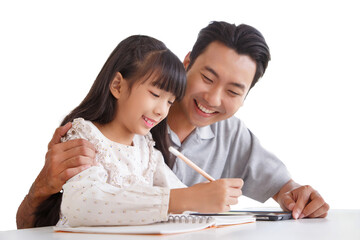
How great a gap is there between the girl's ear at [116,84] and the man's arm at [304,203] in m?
0.64

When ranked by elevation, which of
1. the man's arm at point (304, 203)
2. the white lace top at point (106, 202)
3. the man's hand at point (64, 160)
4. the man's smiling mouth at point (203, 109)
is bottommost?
the man's arm at point (304, 203)

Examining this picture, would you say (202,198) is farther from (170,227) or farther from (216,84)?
(216,84)

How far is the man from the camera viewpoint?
159 centimetres

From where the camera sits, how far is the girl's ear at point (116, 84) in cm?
133

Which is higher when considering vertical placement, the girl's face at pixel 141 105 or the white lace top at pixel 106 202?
the girl's face at pixel 141 105

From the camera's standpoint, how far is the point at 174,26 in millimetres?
3668

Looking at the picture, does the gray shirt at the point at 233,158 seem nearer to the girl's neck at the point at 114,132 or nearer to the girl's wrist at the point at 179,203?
the girl's neck at the point at 114,132

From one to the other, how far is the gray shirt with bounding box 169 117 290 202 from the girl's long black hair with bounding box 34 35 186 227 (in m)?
0.50

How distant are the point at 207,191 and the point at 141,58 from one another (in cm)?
43

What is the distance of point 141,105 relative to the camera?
50.3 inches

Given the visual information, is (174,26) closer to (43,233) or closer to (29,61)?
(29,61)

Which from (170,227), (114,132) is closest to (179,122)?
(114,132)

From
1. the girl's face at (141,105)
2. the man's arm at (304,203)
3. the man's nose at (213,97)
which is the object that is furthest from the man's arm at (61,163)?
the man's arm at (304,203)

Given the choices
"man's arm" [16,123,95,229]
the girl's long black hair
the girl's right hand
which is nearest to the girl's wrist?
the girl's right hand
